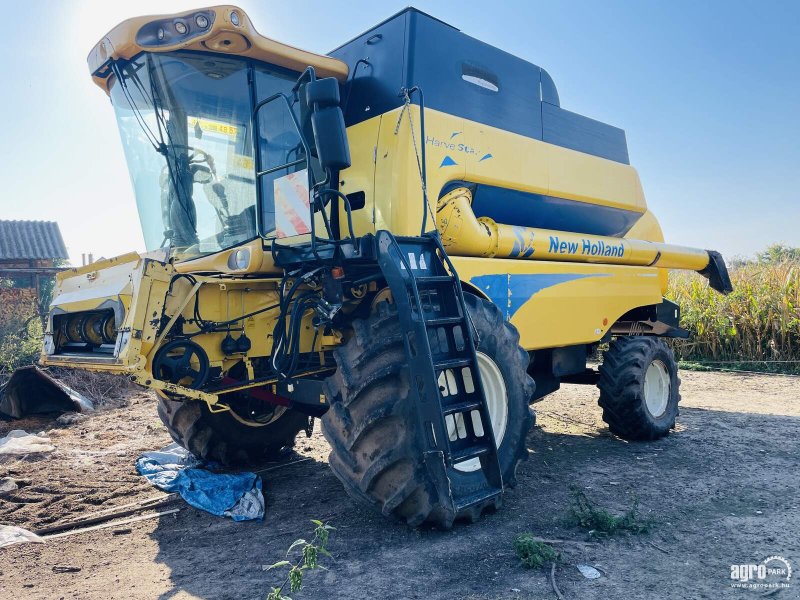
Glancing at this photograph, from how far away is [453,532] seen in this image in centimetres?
332

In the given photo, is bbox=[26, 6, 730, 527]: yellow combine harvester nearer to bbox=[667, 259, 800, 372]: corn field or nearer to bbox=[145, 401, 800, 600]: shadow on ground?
bbox=[145, 401, 800, 600]: shadow on ground

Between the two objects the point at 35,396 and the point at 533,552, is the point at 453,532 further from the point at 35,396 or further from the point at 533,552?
the point at 35,396

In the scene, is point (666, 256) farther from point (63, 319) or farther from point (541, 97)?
point (63, 319)

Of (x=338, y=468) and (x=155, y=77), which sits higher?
(x=155, y=77)

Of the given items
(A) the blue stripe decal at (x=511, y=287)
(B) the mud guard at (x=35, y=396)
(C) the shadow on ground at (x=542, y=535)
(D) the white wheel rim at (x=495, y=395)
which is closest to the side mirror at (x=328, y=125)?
(A) the blue stripe decal at (x=511, y=287)

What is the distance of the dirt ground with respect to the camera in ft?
9.07

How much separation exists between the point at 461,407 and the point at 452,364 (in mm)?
231

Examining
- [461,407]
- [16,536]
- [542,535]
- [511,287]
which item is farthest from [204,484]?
[511,287]

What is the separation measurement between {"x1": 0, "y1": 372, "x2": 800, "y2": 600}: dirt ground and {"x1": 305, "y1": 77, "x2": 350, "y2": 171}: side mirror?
80.0 inches

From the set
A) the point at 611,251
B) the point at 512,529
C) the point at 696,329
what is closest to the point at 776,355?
the point at 696,329

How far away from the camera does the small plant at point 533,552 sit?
2.84 meters

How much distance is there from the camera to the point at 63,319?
405cm

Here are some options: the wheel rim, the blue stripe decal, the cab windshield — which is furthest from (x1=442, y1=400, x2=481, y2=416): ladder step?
the wheel rim

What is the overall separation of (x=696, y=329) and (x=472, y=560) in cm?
986
